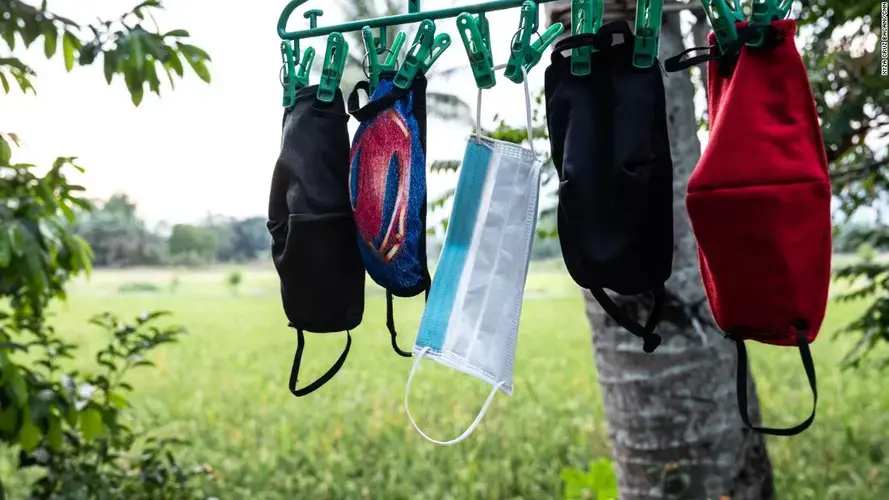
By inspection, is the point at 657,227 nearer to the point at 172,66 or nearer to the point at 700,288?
the point at 700,288

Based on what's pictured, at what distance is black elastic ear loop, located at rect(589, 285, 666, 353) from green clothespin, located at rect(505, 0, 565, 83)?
0.23m

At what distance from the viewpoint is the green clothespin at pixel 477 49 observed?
Answer: 73 cm

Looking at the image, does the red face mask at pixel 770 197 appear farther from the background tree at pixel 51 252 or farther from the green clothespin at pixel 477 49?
the background tree at pixel 51 252

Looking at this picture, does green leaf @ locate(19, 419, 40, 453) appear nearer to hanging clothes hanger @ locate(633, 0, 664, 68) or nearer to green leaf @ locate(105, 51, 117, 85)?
green leaf @ locate(105, 51, 117, 85)

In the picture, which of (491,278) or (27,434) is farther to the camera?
(27,434)

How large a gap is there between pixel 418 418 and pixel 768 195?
9.56ft

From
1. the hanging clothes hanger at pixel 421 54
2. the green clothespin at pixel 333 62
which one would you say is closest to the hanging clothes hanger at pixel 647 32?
the hanging clothes hanger at pixel 421 54

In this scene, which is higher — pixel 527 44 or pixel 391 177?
pixel 527 44

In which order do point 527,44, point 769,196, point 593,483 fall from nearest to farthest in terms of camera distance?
point 769,196, point 527,44, point 593,483

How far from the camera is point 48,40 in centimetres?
137

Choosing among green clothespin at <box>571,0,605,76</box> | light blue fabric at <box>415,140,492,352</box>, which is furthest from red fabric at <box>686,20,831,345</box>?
light blue fabric at <box>415,140,492,352</box>

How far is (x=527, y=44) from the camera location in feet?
2.37

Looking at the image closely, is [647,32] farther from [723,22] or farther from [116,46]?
[116,46]

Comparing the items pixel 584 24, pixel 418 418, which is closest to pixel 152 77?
pixel 584 24
